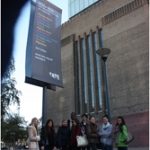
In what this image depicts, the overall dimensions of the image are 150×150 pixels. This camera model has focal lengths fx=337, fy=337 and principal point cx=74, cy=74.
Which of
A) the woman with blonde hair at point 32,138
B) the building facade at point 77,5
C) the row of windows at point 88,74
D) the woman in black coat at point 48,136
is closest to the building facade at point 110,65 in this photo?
the row of windows at point 88,74

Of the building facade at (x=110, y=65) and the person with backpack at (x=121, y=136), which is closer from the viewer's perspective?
the person with backpack at (x=121, y=136)

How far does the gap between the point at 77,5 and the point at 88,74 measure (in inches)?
578

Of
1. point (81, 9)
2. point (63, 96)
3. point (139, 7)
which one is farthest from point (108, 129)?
point (81, 9)

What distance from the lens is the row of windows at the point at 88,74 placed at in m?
34.1

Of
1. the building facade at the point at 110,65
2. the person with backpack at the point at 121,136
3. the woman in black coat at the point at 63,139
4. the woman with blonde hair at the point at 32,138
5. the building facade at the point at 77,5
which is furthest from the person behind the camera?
the building facade at the point at 77,5

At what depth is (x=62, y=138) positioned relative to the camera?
8906mm

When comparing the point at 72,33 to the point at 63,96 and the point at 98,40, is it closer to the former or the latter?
the point at 98,40

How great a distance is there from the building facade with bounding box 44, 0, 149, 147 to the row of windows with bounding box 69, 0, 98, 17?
5377 millimetres

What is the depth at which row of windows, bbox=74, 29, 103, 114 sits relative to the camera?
34094 millimetres

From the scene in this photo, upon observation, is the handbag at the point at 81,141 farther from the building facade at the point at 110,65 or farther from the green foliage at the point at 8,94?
the building facade at the point at 110,65

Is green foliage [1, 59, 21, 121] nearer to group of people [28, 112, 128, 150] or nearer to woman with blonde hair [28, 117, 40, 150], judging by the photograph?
group of people [28, 112, 128, 150]

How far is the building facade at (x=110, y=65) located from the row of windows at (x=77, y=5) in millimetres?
5377

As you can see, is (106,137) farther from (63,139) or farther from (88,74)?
(88,74)

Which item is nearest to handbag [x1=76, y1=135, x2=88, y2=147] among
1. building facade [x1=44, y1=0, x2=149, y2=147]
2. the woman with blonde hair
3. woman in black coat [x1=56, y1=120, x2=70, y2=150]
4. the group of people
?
the group of people
